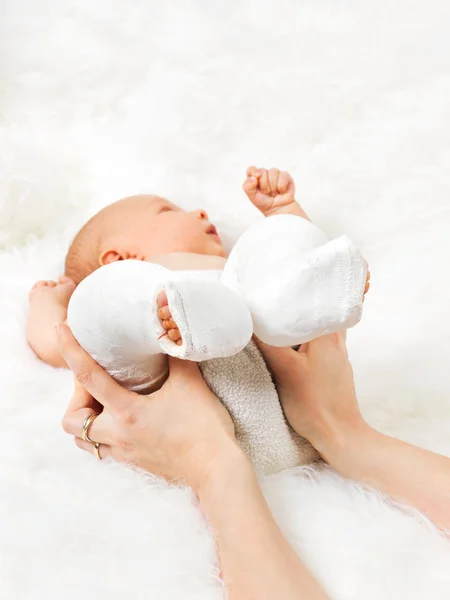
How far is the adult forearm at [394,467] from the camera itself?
0.89 m

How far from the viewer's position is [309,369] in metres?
0.99

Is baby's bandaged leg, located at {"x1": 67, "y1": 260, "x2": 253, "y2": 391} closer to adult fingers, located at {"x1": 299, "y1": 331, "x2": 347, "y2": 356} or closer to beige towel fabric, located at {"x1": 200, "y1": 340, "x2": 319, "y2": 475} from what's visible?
beige towel fabric, located at {"x1": 200, "y1": 340, "x2": 319, "y2": 475}

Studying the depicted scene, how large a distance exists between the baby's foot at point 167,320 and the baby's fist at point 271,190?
48 centimetres

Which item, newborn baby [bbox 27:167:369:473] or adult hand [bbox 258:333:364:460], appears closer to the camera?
newborn baby [bbox 27:167:369:473]

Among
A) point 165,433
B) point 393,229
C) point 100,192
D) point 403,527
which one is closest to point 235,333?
point 165,433

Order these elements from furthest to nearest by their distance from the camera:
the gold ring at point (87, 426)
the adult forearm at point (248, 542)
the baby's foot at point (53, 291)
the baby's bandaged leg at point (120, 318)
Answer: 1. the baby's foot at point (53, 291)
2. the gold ring at point (87, 426)
3. the baby's bandaged leg at point (120, 318)
4. the adult forearm at point (248, 542)

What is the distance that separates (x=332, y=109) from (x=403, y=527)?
3.21 feet

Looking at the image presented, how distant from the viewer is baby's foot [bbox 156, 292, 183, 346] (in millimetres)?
803

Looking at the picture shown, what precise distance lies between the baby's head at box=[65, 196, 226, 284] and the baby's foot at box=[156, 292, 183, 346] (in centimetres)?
34

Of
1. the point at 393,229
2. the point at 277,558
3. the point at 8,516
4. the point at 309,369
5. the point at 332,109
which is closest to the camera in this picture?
the point at 277,558

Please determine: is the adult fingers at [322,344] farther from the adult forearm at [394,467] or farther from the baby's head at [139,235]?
the baby's head at [139,235]

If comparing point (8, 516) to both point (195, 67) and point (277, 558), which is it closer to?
point (277, 558)

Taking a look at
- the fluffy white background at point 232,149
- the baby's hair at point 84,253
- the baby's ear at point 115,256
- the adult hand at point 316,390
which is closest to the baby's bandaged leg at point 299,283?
the adult hand at point 316,390

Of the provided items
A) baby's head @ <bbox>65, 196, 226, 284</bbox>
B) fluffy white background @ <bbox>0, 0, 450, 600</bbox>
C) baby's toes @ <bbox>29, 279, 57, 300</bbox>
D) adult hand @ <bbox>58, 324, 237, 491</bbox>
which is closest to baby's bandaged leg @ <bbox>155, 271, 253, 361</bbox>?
adult hand @ <bbox>58, 324, 237, 491</bbox>
